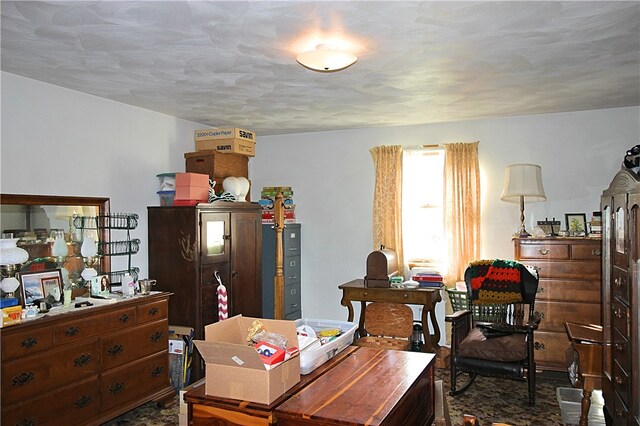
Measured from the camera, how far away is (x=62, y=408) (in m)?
3.20

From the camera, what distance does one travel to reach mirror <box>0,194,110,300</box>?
3484 millimetres

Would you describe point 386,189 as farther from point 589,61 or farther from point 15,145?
point 15,145

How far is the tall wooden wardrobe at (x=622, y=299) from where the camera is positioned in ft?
8.61

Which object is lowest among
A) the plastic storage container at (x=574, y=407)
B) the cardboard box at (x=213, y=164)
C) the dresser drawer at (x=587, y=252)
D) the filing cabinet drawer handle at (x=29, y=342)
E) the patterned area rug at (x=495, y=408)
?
the patterned area rug at (x=495, y=408)

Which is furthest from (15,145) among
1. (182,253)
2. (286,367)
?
(286,367)

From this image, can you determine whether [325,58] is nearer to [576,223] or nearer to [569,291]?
[569,291]

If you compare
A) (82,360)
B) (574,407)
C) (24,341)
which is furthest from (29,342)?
(574,407)

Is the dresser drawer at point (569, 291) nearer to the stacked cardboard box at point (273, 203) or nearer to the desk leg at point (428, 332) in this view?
the desk leg at point (428, 332)

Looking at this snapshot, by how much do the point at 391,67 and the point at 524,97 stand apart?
5.45ft

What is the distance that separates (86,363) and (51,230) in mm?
1067

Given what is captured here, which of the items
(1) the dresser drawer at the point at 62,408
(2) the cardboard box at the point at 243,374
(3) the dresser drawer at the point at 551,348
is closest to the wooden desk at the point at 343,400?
(2) the cardboard box at the point at 243,374

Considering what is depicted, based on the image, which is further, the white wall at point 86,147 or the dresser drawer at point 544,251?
the dresser drawer at point 544,251

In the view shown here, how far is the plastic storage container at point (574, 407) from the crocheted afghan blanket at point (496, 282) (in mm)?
830

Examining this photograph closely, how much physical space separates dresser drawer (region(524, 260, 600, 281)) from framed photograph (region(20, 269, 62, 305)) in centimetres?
407
